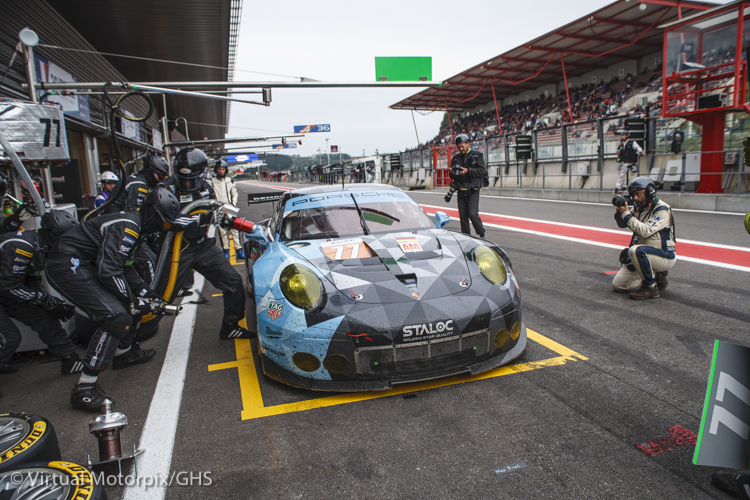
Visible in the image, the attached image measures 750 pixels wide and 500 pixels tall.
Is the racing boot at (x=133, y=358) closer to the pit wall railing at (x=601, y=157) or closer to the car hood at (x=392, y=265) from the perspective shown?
the car hood at (x=392, y=265)

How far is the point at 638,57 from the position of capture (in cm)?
2834

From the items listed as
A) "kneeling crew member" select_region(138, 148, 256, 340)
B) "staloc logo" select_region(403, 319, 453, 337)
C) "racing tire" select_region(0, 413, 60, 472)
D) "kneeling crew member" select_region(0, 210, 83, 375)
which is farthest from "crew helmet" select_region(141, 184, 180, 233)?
"staloc logo" select_region(403, 319, 453, 337)

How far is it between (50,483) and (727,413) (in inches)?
103

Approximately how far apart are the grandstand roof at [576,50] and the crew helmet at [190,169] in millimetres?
18732

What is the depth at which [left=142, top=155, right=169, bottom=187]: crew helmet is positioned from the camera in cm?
443

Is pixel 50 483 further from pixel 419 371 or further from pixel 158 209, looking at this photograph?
pixel 158 209

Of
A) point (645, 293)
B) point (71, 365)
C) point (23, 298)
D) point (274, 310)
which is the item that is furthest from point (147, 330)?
point (645, 293)

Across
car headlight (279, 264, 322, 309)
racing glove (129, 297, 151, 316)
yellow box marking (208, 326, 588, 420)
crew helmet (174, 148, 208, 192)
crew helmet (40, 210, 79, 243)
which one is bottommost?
yellow box marking (208, 326, 588, 420)

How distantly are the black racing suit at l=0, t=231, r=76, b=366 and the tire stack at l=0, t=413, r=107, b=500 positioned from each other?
1.76 m

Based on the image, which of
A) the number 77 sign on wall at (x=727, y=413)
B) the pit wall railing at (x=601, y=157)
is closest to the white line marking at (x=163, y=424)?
the number 77 sign on wall at (x=727, y=413)

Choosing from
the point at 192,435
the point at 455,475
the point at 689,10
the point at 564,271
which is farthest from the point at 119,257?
the point at 689,10

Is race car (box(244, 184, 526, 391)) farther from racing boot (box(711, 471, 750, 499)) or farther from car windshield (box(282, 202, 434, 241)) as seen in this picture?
racing boot (box(711, 471, 750, 499))

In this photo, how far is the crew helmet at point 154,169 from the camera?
4426 mm

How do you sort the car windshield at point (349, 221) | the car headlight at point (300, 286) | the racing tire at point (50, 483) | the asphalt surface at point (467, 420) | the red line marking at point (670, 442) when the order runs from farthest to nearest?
the car windshield at point (349, 221) → the car headlight at point (300, 286) → the red line marking at point (670, 442) → the asphalt surface at point (467, 420) → the racing tire at point (50, 483)
